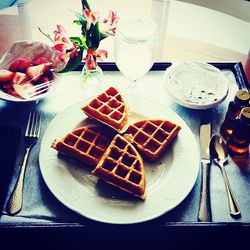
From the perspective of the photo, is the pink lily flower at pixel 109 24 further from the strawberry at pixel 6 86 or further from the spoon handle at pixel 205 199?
the spoon handle at pixel 205 199

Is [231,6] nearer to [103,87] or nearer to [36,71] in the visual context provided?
[103,87]

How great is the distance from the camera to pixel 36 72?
1.17m

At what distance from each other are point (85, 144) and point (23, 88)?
28 centimetres

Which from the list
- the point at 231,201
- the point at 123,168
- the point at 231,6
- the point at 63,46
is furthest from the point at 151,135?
the point at 231,6

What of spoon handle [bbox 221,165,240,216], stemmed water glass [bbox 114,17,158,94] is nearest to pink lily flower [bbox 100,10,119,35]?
stemmed water glass [bbox 114,17,158,94]

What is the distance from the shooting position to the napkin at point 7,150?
1.01 metres

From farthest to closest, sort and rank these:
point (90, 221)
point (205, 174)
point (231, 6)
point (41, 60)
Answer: point (231, 6), point (41, 60), point (205, 174), point (90, 221)

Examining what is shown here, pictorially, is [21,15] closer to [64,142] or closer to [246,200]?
[64,142]

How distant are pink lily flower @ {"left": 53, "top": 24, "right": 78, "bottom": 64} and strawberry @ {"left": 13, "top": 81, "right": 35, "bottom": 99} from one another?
4.8 inches

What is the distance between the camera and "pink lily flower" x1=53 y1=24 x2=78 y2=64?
1115mm

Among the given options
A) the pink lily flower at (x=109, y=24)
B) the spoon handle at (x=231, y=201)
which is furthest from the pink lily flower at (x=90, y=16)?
the spoon handle at (x=231, y=201)

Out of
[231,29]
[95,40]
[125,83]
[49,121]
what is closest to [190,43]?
[231,29]

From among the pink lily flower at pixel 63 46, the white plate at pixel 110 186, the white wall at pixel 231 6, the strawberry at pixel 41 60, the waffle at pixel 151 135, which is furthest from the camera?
the white wall at pixel 231 6

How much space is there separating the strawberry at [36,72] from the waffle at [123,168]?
33cm
